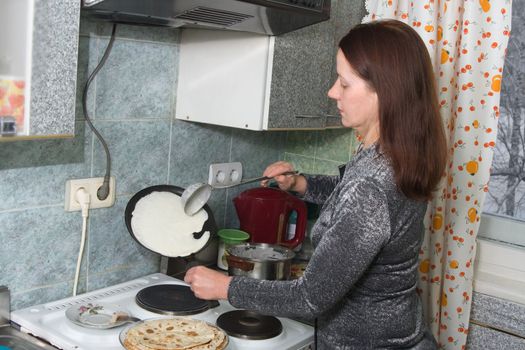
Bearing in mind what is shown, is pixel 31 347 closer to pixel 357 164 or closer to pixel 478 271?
pixel 357 164

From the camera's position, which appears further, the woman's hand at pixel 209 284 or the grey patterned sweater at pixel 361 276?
the woman's hand at pixel 209 284

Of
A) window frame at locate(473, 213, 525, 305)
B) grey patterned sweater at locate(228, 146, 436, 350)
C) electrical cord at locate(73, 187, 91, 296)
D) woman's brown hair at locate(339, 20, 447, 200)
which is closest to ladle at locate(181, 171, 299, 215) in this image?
electrical cord at locate(73, 187, 91, 296)

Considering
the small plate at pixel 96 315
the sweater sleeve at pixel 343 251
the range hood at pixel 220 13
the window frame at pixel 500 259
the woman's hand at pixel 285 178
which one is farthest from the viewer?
the window frame at pixel 500 259

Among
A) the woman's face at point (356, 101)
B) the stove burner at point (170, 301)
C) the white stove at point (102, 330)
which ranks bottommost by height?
the white stove at point (102, 330)

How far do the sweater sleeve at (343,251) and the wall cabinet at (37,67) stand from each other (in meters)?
0.58

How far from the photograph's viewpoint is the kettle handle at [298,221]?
213 cm

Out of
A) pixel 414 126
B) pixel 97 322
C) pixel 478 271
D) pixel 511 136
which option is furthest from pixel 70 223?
pixel 511 136

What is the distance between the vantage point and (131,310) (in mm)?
1636

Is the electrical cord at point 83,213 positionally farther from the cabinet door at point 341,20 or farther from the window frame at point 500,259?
the window frame at point 500,259

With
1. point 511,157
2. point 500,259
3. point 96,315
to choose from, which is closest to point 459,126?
point 511,157

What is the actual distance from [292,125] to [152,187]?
1.50ft

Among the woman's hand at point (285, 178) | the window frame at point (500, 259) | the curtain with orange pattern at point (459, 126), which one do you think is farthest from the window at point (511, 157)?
the woman's hand at point (285, 178)

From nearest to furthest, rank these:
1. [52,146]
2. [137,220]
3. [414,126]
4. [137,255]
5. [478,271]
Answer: [414,126], [52,146], [137,220], [137,255], [478,271]

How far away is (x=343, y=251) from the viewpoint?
1.26 m
